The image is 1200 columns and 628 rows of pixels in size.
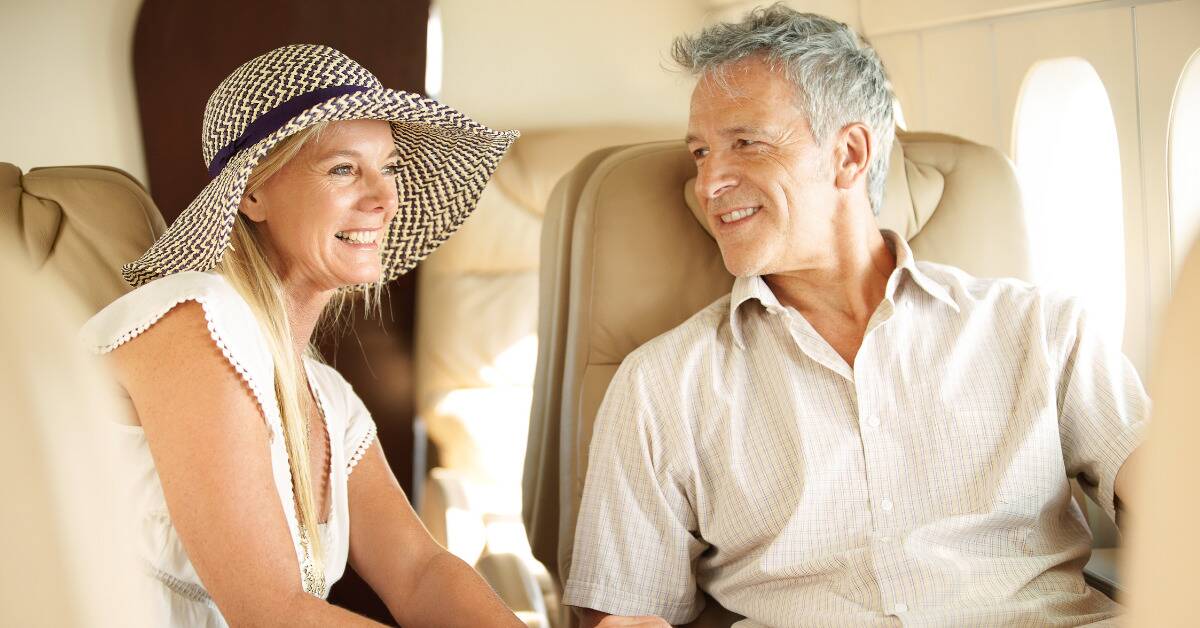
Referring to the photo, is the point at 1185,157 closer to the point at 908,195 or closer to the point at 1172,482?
the point at 908,195

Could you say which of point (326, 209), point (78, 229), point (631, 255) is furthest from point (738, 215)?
point (78, 229)

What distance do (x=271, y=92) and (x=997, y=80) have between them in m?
1.63

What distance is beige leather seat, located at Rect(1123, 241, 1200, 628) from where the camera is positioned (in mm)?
516

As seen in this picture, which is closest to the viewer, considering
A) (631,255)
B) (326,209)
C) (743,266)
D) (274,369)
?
(274,369)

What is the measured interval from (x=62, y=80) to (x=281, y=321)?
0.96m

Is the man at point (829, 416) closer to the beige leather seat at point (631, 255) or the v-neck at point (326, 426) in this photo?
the beige leather seat at point (631, 255)

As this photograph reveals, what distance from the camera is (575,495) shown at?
5.28ft

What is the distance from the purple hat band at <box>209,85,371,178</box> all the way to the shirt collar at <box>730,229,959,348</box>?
61 cm

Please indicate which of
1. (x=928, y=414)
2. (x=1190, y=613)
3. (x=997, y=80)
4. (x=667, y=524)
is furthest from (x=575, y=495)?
(x=997, y=80)

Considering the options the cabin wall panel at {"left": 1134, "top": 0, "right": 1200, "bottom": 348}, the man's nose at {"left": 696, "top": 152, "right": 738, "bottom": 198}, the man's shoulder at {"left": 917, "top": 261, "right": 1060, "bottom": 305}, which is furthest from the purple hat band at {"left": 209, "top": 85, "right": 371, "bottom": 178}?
the cabin wall panel at {"left": 1134, "top": 0, "right": 1200, "bottom": 348}

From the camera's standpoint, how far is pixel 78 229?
1478 mm

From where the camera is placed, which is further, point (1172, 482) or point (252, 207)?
point (252, 207)

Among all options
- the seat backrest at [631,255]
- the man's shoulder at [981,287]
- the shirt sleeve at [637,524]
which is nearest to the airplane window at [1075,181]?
the seat backrest at [631,255]

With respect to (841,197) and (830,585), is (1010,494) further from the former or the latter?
(841,197)
